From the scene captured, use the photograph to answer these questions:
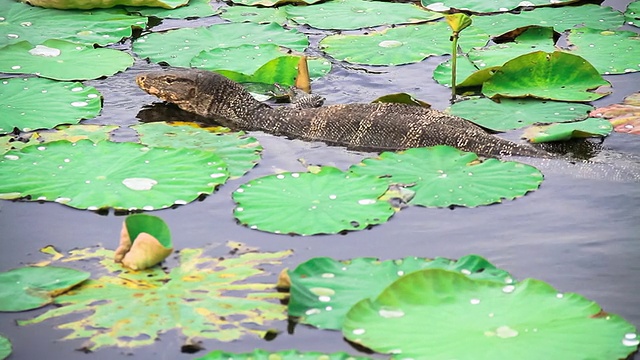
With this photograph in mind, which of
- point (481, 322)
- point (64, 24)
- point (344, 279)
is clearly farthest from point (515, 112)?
point (64, 24)

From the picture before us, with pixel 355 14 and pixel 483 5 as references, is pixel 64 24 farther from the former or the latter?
pixel 483 5

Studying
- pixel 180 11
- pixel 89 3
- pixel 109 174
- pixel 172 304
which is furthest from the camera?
pixel 180 11

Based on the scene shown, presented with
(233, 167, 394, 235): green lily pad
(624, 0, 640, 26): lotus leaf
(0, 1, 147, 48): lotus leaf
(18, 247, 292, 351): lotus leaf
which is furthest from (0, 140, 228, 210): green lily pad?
(624, 0, 640, 26): lotus leaf

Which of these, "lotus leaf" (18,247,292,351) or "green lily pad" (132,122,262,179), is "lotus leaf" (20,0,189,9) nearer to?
"green lily pad" (132,122,262,179)

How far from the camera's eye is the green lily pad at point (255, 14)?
945 cm

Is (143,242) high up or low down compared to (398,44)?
down

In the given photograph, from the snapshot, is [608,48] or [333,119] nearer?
[333,119]

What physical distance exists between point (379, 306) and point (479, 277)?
0.64 meters

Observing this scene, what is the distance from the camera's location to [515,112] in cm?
730

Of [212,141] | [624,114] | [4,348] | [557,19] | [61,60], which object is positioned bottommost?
[4,348]

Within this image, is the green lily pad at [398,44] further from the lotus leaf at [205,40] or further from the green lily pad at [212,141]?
the green lily pad at [212,141]

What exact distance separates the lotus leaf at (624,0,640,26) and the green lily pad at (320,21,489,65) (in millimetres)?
1474

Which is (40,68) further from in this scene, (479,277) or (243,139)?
(479,277)

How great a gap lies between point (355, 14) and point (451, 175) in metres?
3.79
